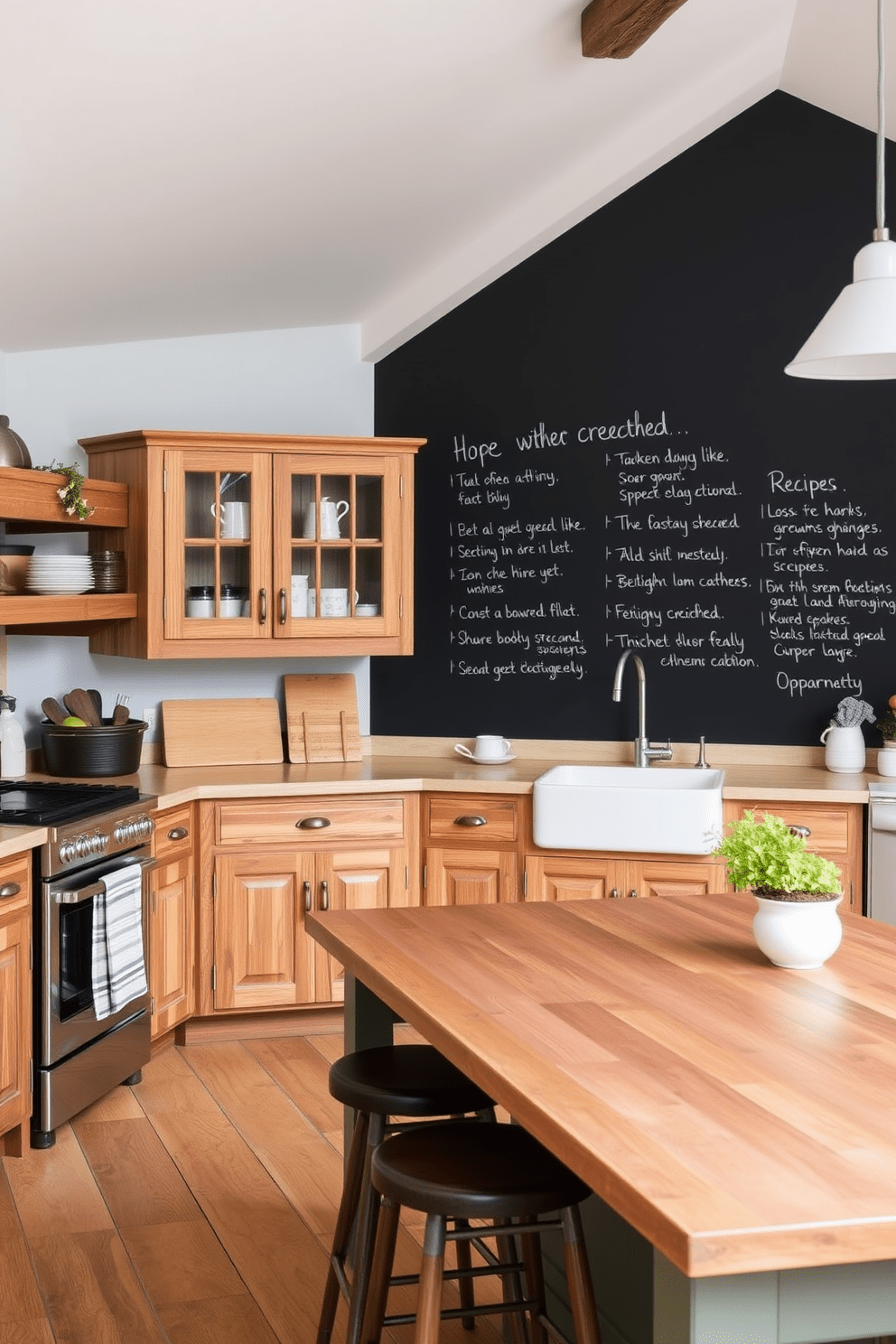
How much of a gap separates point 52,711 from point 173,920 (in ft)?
3.04

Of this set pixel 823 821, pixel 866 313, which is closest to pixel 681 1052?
pixel 866 313

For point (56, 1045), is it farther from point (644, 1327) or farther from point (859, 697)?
point (859, 697)

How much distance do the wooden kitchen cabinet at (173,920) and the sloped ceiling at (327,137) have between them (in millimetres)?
1804

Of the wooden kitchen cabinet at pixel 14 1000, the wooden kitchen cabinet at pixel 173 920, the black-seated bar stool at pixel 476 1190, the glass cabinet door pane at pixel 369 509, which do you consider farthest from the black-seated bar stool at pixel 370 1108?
the glass cabinet door pane at pixel 369 509

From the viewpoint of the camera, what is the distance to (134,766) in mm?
4777

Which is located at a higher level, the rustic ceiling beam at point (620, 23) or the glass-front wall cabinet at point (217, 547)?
the rustic ceiling beam at point (620, 23)

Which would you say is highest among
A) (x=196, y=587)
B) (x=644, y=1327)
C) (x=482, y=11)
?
(x=482, y=11)

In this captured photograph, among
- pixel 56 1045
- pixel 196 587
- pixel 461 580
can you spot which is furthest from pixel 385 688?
pixel 56 1045

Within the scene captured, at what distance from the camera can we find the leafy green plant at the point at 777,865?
90.6 inches

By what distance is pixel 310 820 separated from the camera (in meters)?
4.66

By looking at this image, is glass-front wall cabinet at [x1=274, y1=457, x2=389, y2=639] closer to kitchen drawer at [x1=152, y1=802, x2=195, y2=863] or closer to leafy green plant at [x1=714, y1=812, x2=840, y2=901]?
kitchen drawer at [x1=152, y1=802, x2=195, y2=863]

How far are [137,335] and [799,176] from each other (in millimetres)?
2542

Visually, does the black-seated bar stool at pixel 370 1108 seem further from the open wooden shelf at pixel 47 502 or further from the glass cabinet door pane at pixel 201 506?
the glass cabinet door pane at pixel 201 506

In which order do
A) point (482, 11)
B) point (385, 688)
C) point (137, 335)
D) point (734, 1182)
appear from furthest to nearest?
point (385, 688), point (137, 335), point (482, 11), point (734, 1182)
